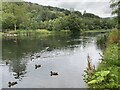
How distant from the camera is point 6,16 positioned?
292 feet

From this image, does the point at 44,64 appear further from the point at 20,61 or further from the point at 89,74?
the point at 89,74

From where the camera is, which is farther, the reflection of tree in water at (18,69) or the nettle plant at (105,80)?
the reflection of tree in water at (18,69)

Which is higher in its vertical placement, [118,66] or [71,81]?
[118,66]

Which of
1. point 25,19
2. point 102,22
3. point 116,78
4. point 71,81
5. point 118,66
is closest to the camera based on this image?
point 116,78

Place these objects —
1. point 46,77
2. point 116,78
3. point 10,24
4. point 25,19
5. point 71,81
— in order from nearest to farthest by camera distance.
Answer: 1. point 116,78
2. point 71,81
3. point 46,77
4. point 10,24
5. point 25,19

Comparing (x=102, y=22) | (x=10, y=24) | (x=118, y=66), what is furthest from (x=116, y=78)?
(x=102, y=22)

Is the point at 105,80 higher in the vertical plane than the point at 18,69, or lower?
higher

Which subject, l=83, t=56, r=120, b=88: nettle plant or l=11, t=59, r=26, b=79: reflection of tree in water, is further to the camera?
l=11, t=59, r=26, b=79: reflection of tree in water

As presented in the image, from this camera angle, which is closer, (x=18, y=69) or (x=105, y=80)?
(x=105, y=80)

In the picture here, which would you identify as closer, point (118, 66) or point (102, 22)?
point (118, 66)

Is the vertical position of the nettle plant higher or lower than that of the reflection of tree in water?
higher

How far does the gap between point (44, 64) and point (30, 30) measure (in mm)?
67790

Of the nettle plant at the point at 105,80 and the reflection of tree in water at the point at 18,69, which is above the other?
the nettle plant at the point at 105,80

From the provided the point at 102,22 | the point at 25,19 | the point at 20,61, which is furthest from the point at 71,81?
the point at 102,22
